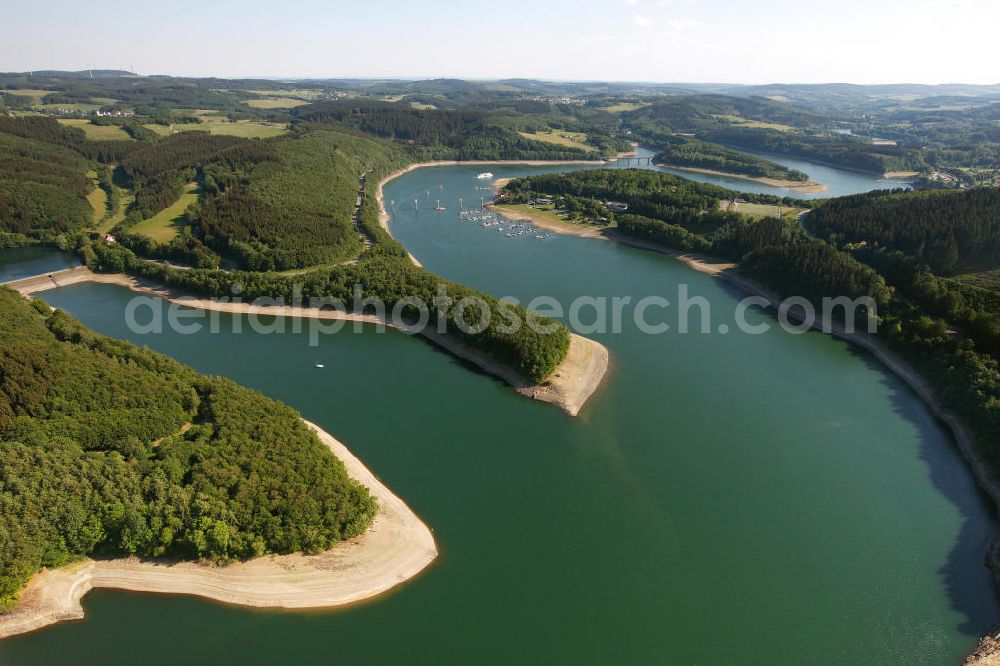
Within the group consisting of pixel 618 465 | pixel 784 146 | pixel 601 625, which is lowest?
pixel 601 625

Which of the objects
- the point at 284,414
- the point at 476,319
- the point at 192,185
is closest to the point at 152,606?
the point at 284,414

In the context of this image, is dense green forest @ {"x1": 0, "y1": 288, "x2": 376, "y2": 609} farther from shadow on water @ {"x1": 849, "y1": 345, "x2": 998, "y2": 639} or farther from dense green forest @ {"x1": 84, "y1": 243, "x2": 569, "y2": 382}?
shadow on water @ {"x1": 849, "y1": 345, "x2": 998, "y2": 639}

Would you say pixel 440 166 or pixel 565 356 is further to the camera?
pixel 440 166

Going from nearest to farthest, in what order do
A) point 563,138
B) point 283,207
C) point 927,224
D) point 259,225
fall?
point 927,224 < point 259,225 < point 283,207 < point 563,138

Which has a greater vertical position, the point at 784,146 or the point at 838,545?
the point at 784,146

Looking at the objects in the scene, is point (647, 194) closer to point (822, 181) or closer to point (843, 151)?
point (822, 181)

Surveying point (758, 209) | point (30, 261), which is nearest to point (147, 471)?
point (30, 261)

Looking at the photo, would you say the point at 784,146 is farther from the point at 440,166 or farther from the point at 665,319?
the point at 665,319
